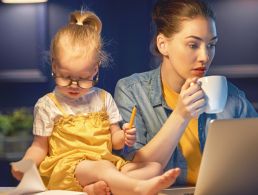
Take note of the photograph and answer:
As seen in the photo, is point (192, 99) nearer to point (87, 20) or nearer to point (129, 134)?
point (129, 134)

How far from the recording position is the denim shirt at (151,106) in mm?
1611

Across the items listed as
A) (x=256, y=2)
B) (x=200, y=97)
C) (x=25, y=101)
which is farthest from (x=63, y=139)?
(x=256, y=2)

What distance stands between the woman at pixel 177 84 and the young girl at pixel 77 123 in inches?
4.2

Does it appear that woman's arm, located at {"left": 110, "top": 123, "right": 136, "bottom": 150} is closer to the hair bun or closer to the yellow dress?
the yellow dress

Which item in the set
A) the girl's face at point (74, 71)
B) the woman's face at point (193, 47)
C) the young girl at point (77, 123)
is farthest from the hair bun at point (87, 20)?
the woman's face at point (193, 47)

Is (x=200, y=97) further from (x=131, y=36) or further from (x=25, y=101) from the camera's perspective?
(x=25, y=101)

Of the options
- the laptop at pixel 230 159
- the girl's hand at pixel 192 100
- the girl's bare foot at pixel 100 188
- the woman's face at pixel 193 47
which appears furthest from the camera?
the woman's face at pixel 193 47

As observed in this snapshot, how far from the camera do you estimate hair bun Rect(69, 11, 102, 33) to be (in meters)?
1.51

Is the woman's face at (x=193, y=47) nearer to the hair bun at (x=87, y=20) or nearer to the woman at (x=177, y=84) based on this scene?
the woman at (x=177, y=84)

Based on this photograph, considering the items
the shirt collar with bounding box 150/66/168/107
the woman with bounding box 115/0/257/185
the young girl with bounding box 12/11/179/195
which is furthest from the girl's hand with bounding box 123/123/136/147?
the shirt collar with bounding box 150/66/168/107

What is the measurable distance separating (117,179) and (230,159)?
25 centimetres

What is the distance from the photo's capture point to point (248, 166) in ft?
4.21

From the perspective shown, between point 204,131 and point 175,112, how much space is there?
0.61 feet

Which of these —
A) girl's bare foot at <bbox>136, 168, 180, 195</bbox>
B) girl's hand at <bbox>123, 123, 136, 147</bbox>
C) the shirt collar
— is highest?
the shirt collar
